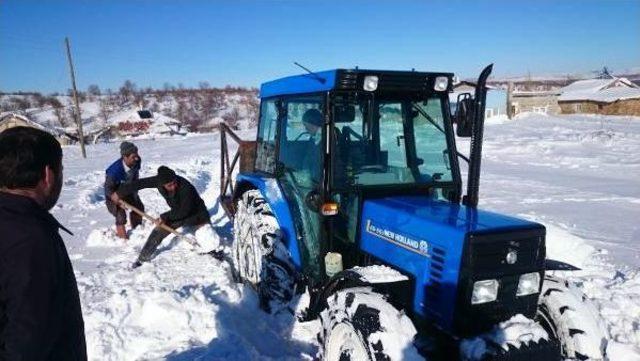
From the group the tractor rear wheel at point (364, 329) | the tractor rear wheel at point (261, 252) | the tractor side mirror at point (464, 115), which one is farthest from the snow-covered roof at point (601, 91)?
the tractor rear wheel at point (364, 329)

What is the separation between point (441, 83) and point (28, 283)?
301cm

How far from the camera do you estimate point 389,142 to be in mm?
3922

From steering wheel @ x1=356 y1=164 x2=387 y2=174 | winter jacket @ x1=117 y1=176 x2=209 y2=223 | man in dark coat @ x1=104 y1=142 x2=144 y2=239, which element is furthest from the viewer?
man in dark coat @ x1=104 y1=142 x2=144 y2=239

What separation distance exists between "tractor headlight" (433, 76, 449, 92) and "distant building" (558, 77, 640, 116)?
3675cm

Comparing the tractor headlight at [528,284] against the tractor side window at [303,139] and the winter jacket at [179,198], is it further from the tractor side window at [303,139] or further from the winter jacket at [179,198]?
the winter jacket at [179,198]

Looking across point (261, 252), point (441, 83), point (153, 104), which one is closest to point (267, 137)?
point (261, 252)

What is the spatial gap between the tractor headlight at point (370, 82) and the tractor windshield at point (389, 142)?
0.15 meters

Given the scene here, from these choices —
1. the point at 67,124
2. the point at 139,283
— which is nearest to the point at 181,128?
the point at 67,124

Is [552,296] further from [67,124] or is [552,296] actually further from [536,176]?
[67,124]

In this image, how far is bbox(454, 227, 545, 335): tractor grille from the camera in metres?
2.86

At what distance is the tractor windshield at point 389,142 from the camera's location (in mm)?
3713

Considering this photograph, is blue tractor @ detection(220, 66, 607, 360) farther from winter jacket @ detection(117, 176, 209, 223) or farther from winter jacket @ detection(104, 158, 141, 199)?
winter jacket @ detection(104, 158, 141, 199)

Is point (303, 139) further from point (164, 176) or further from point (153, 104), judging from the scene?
point (153, 104)

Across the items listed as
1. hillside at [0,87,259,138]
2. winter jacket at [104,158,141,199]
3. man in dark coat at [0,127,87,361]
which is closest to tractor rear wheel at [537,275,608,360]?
man in dark coat at [0,127,87,361]
